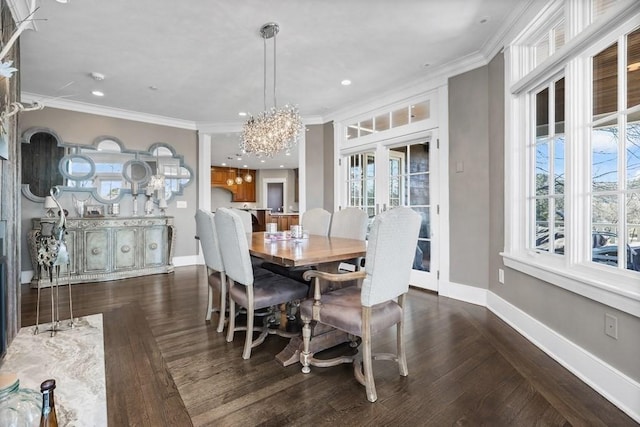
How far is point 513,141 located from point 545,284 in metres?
1.26

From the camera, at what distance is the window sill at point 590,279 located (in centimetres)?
159

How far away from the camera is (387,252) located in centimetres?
171

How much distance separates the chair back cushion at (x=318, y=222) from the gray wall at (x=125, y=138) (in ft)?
9.46

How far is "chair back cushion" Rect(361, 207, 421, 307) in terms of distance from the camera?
5.44ft

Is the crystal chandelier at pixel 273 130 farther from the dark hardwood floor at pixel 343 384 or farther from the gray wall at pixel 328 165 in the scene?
the gray wall at pixel 328 165

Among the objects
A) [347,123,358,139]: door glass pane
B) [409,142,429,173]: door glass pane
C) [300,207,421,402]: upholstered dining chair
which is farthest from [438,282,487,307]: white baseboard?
[347,123,358,139]: door glass pane

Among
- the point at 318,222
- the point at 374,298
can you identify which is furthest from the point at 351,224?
the point at 374,298

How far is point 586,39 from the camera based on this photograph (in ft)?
6.12

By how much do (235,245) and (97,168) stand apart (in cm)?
397

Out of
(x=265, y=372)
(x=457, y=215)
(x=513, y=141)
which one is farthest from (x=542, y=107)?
(x=265, y=372)

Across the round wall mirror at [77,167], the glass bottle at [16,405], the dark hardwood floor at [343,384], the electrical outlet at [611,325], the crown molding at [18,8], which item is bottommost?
the dark hardwood floor at [343,384]

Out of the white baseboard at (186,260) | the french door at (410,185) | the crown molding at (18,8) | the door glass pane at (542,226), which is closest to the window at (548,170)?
the door glass pane at (542,226)

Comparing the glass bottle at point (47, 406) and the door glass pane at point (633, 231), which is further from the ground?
the door glass pane at point (633, 231)

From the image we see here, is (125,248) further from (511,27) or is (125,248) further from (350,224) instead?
(511,27)
